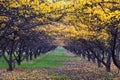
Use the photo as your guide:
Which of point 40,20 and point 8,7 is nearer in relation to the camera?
point 8,7

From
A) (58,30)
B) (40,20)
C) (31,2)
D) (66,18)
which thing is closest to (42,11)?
(31,2)

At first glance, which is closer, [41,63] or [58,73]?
[58,73]

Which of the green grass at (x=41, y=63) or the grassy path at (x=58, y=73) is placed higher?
the grassy path at (x=58, y=73)

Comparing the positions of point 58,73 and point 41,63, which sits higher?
point 58,73

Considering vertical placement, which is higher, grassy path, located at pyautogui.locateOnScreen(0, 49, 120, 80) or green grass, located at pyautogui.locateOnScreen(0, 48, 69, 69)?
grassy path, located at pyautogui.locateOnScreen(0, 49, 120, 80)

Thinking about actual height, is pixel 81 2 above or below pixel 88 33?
above

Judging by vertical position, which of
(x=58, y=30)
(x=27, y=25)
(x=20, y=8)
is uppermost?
(x=20, y=8)

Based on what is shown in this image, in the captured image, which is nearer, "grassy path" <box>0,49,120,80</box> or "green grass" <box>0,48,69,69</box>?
"grassy path" <box>0,49,120,80</box>

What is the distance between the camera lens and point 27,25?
20.1 metres

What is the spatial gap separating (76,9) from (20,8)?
9.71ft

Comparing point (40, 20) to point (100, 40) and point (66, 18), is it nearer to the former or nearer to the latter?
point (66, 18)

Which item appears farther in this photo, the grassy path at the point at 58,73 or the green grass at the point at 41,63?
the green grass at the point at 41,63

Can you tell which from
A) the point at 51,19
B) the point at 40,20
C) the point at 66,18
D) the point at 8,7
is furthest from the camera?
the point at 66,18

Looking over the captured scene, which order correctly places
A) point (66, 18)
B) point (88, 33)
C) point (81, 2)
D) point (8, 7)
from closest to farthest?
point (81, 2) < point (8, 7) < point (66, 18) < point (88, 33)
